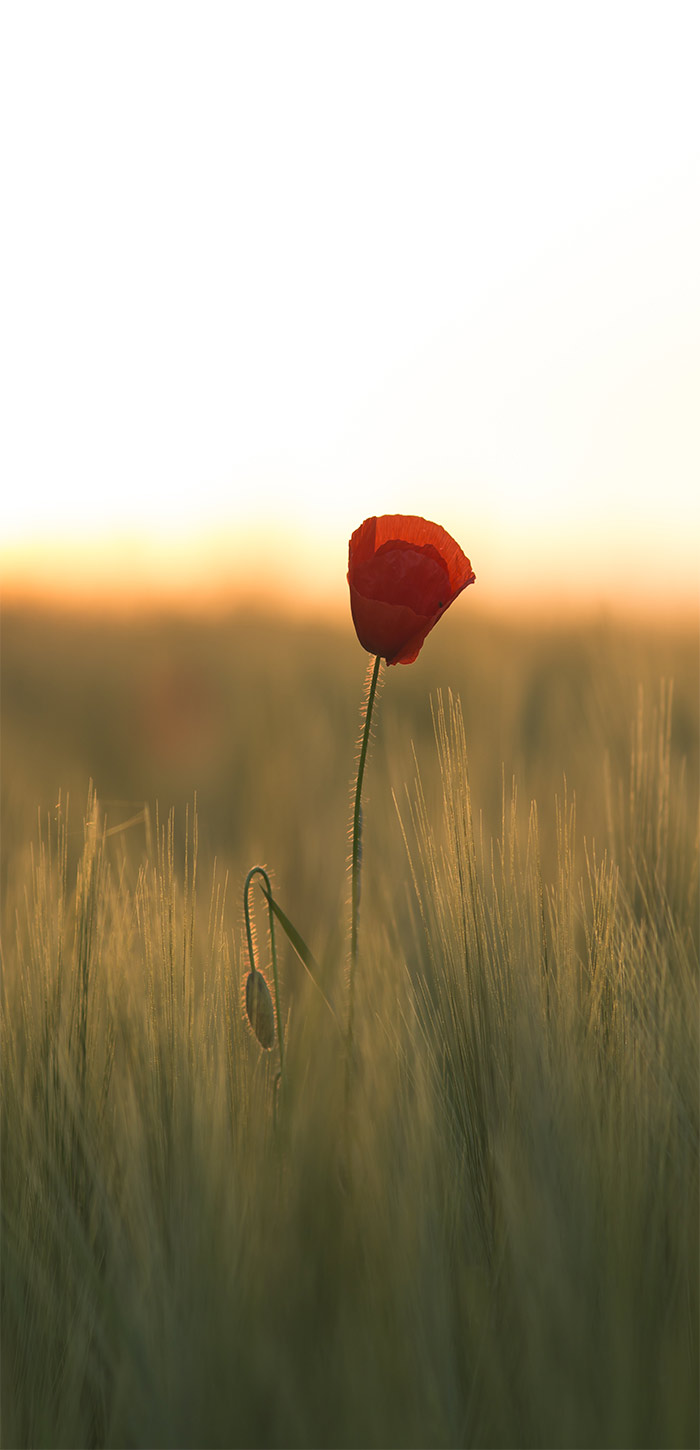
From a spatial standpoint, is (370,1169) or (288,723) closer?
(370,1169)

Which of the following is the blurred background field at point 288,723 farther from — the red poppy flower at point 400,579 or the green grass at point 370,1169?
the red poppy flower at point 400,579

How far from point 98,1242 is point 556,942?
43cm

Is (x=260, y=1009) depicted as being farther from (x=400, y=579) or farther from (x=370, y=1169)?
(x=400, y=579)

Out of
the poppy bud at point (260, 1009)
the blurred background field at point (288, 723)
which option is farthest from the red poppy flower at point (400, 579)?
the blurred background field at point (288, 723)

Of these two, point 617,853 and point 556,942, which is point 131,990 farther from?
point 617,853

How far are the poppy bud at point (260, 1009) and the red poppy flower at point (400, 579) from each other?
0.27m

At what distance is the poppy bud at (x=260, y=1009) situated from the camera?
81cm

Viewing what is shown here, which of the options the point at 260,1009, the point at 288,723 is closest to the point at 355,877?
the point at 260,1009

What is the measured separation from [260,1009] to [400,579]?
34 centimetres

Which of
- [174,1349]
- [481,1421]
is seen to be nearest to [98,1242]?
[174,1349]

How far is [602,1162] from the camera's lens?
30.3 inches

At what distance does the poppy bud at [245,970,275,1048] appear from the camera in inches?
32.1

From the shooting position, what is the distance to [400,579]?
78cm

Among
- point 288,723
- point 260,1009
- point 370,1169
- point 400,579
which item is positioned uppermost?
point 288,723
